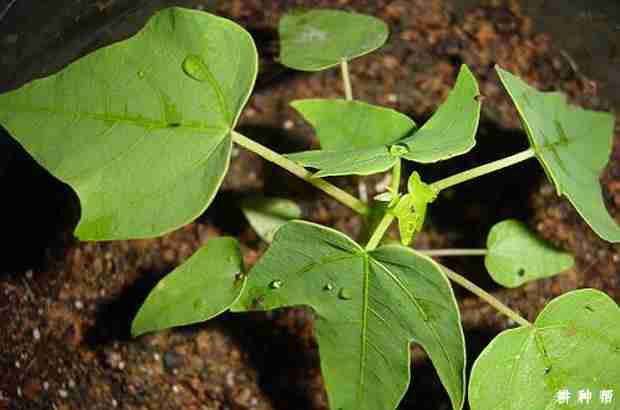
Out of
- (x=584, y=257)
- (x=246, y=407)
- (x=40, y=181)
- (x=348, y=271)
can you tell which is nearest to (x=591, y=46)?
(x=584, y=257)

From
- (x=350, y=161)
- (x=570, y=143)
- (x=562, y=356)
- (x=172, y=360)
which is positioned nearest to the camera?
(x=350, y=161)

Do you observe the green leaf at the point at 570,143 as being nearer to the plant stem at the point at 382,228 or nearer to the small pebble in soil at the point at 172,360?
the plant stem at the point at 382,228

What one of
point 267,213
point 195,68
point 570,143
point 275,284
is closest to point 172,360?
point 267,213

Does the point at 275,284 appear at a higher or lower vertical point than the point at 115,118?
lower

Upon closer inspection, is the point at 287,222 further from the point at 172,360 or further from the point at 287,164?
the point at 172,360

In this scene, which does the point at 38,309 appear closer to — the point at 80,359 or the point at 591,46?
the point at 80,359

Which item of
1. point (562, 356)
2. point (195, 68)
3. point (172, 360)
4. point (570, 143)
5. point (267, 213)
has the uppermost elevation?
point (195, 68)

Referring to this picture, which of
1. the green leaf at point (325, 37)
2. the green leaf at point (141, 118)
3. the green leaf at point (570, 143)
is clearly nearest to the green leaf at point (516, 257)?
the green leaf at point (570, 143)
